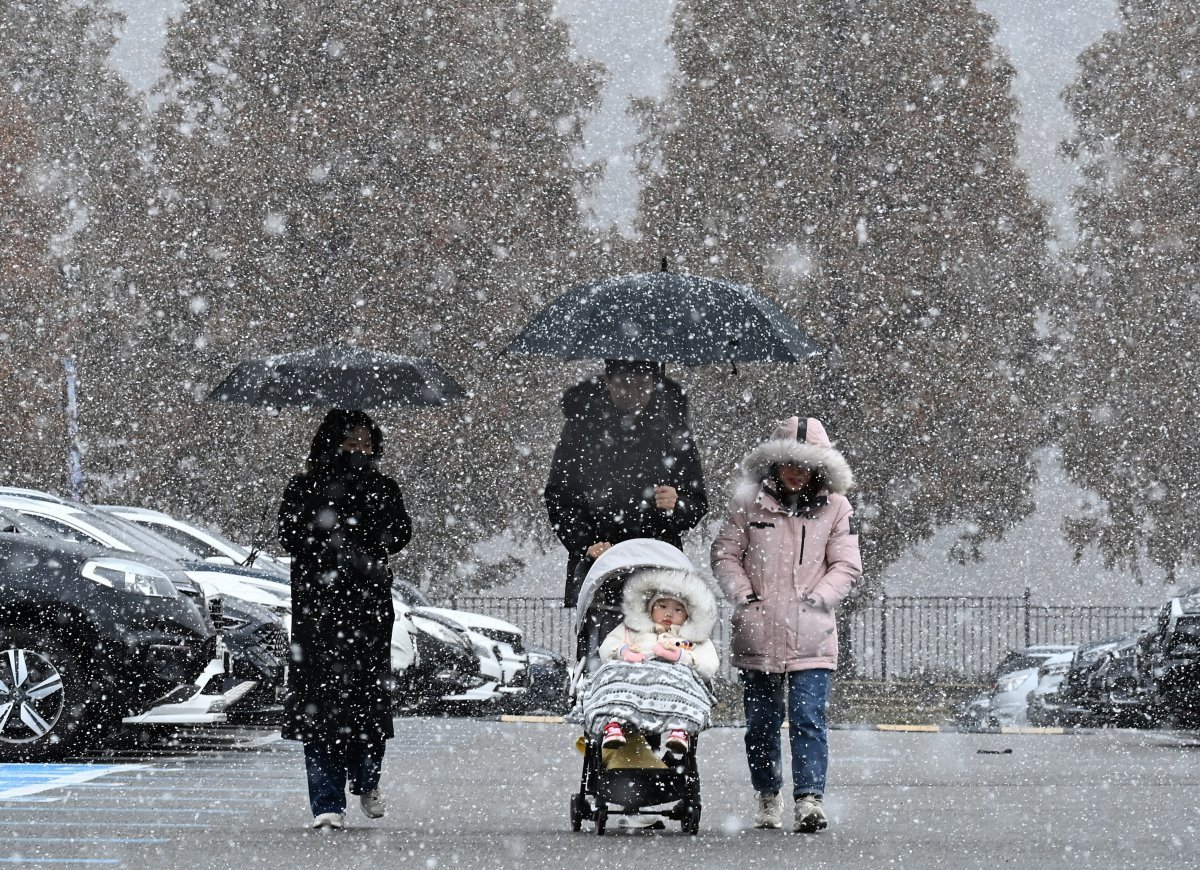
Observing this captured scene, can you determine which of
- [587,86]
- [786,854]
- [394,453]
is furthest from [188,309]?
[786,854]

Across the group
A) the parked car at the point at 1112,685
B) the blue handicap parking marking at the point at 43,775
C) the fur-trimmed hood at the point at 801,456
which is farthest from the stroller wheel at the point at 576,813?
the parked car at the point at 1112,685

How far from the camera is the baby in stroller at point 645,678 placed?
825 centimetres

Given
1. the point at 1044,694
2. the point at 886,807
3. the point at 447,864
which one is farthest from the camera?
the point at 1044,694

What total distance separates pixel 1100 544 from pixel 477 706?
14.0 m

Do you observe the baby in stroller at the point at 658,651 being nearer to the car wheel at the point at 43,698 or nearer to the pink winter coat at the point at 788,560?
the pink winter coat at the point at 788,560

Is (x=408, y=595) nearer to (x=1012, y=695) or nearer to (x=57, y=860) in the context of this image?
(x=1012, y=695)

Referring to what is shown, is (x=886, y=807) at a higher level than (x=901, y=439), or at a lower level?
lower

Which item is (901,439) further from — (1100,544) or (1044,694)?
(1044,694)

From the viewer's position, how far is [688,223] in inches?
1141

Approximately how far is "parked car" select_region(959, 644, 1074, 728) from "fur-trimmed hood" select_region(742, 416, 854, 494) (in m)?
12.0

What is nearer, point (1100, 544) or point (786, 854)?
point (786, 854)

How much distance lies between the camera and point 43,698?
12.5 meters

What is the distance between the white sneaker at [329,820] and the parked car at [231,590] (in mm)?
4676

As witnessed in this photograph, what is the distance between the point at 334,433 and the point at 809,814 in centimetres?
248
